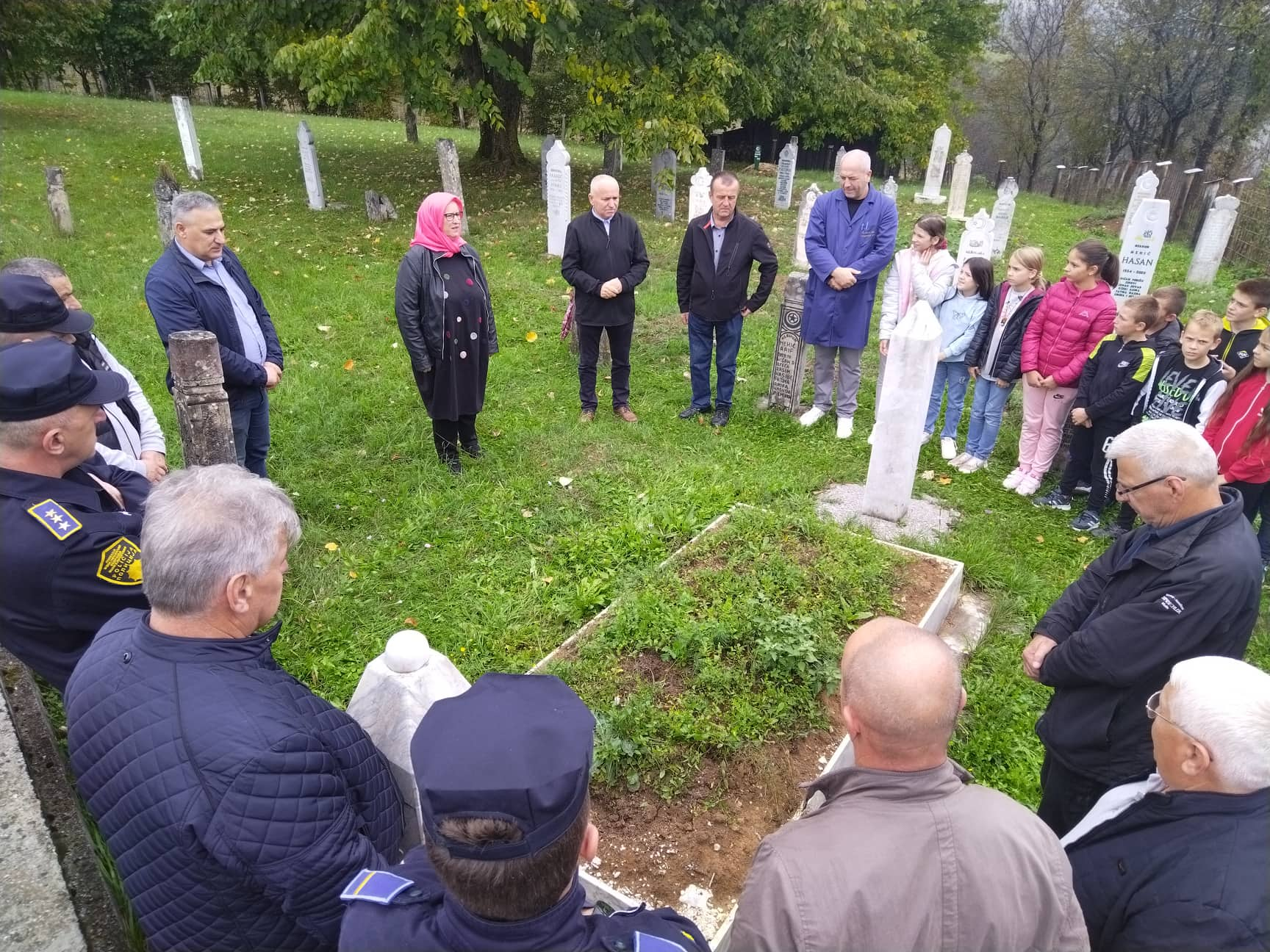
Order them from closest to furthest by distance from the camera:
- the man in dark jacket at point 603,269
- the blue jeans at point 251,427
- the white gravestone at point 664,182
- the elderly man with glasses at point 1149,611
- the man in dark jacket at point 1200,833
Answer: the man in dark jacket at point 1200,833 → the elderly man with glasses at point 1149,611 → the blue jeans at point 251,427 → the man in dark jacket at point 603,269 → the white gravestone at point 664,182

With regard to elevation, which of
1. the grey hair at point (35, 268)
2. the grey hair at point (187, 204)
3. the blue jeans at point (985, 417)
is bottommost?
the blue jeans at point (985, 417)

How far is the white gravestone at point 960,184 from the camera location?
17375 millimetres

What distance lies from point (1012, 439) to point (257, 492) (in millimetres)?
6453

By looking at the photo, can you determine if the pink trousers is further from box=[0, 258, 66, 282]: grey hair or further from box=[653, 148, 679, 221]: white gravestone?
box=[653, 148, 679, 221]: white gravestone

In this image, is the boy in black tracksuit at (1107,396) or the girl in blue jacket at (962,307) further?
the girl in blue jacket at (962,307)

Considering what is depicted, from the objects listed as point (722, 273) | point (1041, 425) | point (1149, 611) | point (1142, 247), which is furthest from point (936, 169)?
point (1149, 611)

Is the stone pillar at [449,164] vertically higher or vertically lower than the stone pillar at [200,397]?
higher

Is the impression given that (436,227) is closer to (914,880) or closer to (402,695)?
(402,695)

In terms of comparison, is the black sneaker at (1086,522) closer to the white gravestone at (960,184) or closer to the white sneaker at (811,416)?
the white sneaker at (811,416)

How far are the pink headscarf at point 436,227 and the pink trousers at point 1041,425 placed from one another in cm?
427

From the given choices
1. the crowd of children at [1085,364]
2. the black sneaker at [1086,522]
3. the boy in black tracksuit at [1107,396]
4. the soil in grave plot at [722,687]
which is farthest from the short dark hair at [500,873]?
the black sneaker at [1086,522]

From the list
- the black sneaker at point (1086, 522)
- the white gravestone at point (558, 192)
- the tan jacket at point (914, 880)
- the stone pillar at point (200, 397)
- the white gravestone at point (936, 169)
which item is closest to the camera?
the tan jacket at point (914, 880)

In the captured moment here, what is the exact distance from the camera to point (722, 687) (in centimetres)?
353

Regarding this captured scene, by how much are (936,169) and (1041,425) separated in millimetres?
16545
